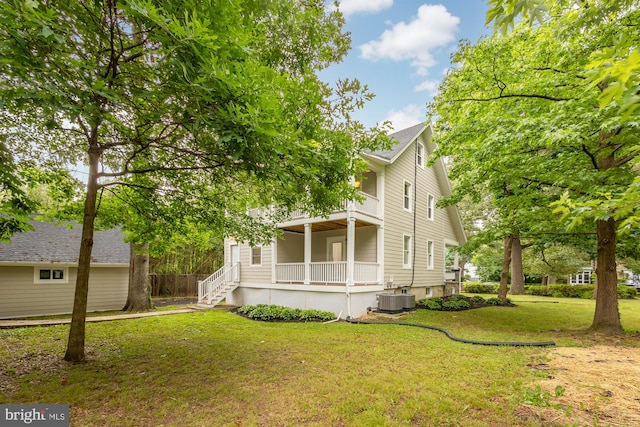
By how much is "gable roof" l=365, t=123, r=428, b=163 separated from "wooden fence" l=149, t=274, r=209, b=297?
1499 centimetres

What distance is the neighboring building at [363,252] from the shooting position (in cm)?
1172

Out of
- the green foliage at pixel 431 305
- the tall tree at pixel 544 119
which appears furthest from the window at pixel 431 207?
the tall tree at pixel 544 119

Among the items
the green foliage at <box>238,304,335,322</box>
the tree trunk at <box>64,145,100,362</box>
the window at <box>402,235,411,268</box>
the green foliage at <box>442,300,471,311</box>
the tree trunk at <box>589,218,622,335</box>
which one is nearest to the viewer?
the tree trunk at <box>64,145,100,362</box>

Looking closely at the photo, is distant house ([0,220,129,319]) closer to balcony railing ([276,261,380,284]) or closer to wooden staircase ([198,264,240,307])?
wooden staircase ([198,264,240,307])

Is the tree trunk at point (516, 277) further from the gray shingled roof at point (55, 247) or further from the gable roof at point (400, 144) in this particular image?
the gray shingled roof at point (55, 247)

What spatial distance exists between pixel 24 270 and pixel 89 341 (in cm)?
785

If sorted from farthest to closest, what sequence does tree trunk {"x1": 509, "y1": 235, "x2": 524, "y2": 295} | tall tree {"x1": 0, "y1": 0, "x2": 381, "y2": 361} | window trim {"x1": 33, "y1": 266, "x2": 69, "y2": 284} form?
tree trunk {"x1": 509, "y1": 235, "x2": 524, "y2": 295} → window trim {"x1": 33, "y1": 266, "x2": 69, "y2": 284} → tall tree {"x1": 0, "y1": 0, "x2": 381, "y2": 361}

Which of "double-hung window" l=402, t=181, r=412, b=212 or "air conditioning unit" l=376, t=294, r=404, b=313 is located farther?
"double-hung window" l=402, t=181, r=412, b=212

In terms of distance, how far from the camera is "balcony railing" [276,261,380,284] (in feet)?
38.1

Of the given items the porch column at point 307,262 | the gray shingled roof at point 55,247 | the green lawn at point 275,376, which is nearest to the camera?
the green lawn at point 275,376

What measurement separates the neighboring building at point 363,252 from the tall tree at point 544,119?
13.5ft

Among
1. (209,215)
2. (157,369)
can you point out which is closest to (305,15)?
(209,215)

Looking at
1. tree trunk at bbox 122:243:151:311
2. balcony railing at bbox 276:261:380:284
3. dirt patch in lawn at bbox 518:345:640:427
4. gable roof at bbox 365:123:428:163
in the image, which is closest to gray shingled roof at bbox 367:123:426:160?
gable roof at bbox 365:123:428:163

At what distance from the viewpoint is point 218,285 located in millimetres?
15047
